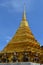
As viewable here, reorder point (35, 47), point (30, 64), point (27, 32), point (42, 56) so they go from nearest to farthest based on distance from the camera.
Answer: point (30, 64) → point (42, 56) → point (35, 47) → point (27, 32)

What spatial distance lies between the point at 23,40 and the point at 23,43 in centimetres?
79

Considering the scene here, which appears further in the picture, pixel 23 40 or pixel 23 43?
pixel 23 40

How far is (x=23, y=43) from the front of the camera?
4188 cm

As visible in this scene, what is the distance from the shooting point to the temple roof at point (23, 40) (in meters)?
41.4

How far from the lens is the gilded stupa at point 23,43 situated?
3859 centimetres

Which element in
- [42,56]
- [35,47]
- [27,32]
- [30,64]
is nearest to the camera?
[30,64]

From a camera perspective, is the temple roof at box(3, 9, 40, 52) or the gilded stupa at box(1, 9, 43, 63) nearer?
the gilded stupa at box(1, 9, 43, 63)

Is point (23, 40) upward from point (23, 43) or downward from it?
upward

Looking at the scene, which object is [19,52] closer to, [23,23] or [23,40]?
[23,40]

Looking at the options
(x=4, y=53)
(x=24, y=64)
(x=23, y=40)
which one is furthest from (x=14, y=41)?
(x=24, y=64)

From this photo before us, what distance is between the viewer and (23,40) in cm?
4256

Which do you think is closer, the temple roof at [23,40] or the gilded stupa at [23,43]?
the gilded stupa at [23,43]

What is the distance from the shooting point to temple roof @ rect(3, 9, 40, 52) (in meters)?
Answer: 41.4

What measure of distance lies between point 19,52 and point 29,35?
17.5 feet
